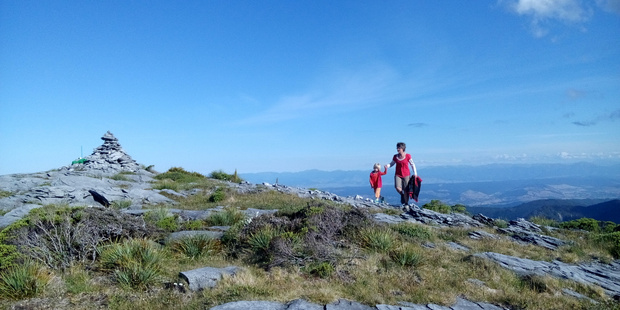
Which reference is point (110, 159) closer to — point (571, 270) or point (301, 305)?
point (301, 305)

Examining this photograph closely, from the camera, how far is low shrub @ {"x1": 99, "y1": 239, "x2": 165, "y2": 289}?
594 centimetres

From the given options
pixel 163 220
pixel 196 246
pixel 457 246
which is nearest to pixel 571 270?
pixel 457 246

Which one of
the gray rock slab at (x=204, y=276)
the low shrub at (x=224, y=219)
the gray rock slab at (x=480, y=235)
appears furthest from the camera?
the low shrub at (x=224, y=219)

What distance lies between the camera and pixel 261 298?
5371 millimetres

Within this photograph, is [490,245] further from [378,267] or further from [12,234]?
[12,234]

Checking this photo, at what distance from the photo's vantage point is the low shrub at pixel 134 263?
594 cm

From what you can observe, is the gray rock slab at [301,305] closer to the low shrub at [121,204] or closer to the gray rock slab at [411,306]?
the gray rock slab at [411,306]

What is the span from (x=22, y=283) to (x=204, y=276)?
8.90 ft

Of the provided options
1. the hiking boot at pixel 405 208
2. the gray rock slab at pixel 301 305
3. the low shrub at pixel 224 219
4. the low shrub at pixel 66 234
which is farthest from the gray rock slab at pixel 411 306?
the hiking boot at pixel 405 208

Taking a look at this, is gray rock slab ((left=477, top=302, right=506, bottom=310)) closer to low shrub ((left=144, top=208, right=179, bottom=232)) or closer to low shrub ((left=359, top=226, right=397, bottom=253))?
low shrub ((left=359, top=226, right=397, bottom=253))

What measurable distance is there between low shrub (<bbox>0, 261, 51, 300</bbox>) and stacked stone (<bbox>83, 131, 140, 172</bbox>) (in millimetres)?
25560

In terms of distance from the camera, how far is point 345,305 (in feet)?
17.1

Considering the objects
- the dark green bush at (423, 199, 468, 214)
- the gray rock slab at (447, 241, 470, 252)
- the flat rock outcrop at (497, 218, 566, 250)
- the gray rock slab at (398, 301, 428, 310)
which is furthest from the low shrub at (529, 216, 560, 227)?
the gray rock slab at (398, 301, 428, 310)

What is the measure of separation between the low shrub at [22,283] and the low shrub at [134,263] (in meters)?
1.04
